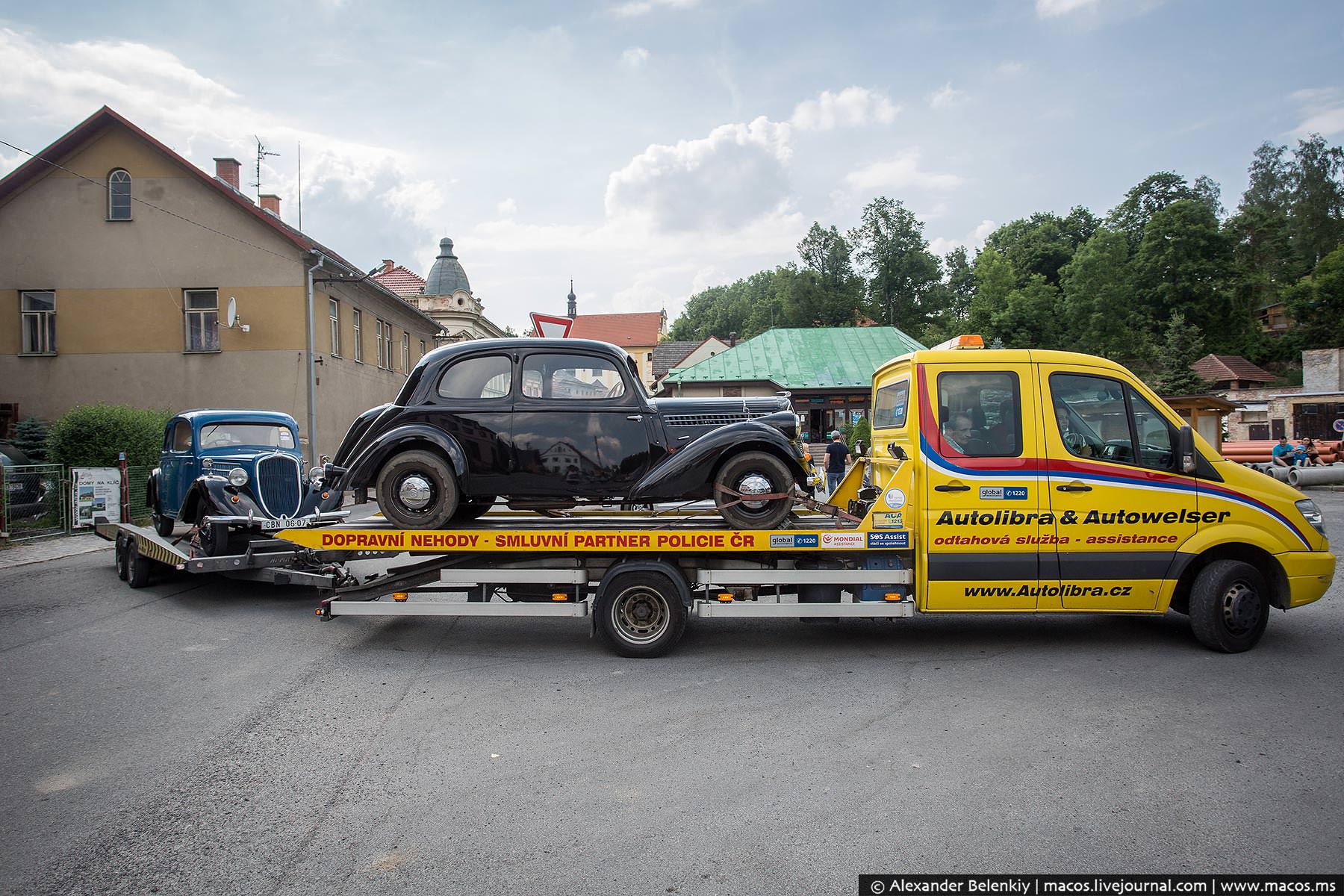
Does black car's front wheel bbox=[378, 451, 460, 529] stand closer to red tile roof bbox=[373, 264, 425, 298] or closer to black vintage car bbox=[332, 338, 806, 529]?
black vintage car bbox=[332, 338, 806, 529]

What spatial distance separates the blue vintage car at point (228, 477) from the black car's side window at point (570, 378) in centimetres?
375

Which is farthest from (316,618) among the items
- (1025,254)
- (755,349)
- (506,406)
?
(1025,254)

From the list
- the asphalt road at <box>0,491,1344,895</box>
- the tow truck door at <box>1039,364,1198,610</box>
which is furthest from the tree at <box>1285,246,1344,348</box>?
the tow truck door at <box>1039,364,1198,610</box>

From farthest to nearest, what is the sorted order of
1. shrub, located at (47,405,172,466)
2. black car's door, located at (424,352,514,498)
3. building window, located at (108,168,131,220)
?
1. building window, located at (108,168,131,220)
2. shrub, located at (47,405,172,466)
3. black car's door, located at (424,352,514,498)

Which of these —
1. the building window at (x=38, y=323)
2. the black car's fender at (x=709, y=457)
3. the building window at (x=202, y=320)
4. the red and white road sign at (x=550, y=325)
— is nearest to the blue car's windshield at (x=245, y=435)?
the red and white road sign at (x=550, y=325)

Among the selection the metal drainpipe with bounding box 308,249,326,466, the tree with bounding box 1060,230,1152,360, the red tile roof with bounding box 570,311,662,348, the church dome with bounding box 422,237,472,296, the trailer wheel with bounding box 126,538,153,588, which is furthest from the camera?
the red tile roof with bounding box 570,311,662,348

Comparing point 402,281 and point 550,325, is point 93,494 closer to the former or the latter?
point 550,325

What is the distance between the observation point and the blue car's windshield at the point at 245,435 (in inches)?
420

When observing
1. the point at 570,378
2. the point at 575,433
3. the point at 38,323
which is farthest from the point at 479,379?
Answer: the point at 38,323

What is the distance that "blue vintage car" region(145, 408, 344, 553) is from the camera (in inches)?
363

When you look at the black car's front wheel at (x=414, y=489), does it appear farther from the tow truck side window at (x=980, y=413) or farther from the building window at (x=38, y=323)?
the building window at (x=38, y=323)

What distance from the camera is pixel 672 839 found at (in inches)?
139

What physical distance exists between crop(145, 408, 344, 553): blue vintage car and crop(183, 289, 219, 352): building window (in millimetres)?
13795

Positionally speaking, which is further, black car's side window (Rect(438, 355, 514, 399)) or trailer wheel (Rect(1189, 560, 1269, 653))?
black car's side window (Rect(438, 355, 514, 399))
